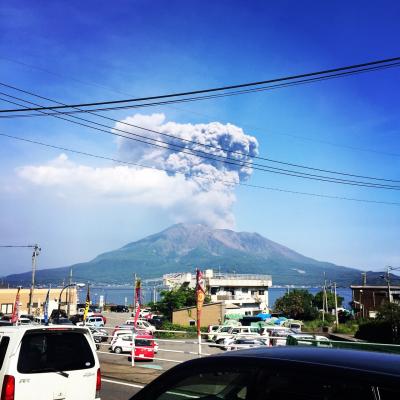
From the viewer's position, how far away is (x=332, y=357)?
10.4ft

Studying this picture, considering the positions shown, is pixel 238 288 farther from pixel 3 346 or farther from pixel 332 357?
pixel 332 357

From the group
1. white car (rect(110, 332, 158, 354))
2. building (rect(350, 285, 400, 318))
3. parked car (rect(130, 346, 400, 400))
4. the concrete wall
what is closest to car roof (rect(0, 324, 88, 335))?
parked car (rect(130, 346, 400, 400))

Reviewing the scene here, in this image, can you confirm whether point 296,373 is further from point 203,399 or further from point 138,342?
point 138,342

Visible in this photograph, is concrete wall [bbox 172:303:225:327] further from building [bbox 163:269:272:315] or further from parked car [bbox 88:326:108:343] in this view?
parked car [bbox 88:326:108:343]

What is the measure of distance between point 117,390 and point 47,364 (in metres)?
5.51

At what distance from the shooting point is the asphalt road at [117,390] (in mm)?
10721

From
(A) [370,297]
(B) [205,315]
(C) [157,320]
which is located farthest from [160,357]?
(A) [370,297]

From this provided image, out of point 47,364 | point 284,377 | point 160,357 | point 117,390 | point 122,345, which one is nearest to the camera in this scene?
point 284,377

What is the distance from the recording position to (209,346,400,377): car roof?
114 inches

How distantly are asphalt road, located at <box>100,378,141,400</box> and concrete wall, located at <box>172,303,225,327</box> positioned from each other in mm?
52850

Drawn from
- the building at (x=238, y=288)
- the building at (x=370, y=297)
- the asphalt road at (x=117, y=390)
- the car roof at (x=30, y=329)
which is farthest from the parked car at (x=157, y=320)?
the car roof at (x=30, y=329)

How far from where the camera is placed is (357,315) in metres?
75.7

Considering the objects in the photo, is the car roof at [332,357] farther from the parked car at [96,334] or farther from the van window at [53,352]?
the parked car at [96,334]

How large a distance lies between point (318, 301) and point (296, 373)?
3906 inches
